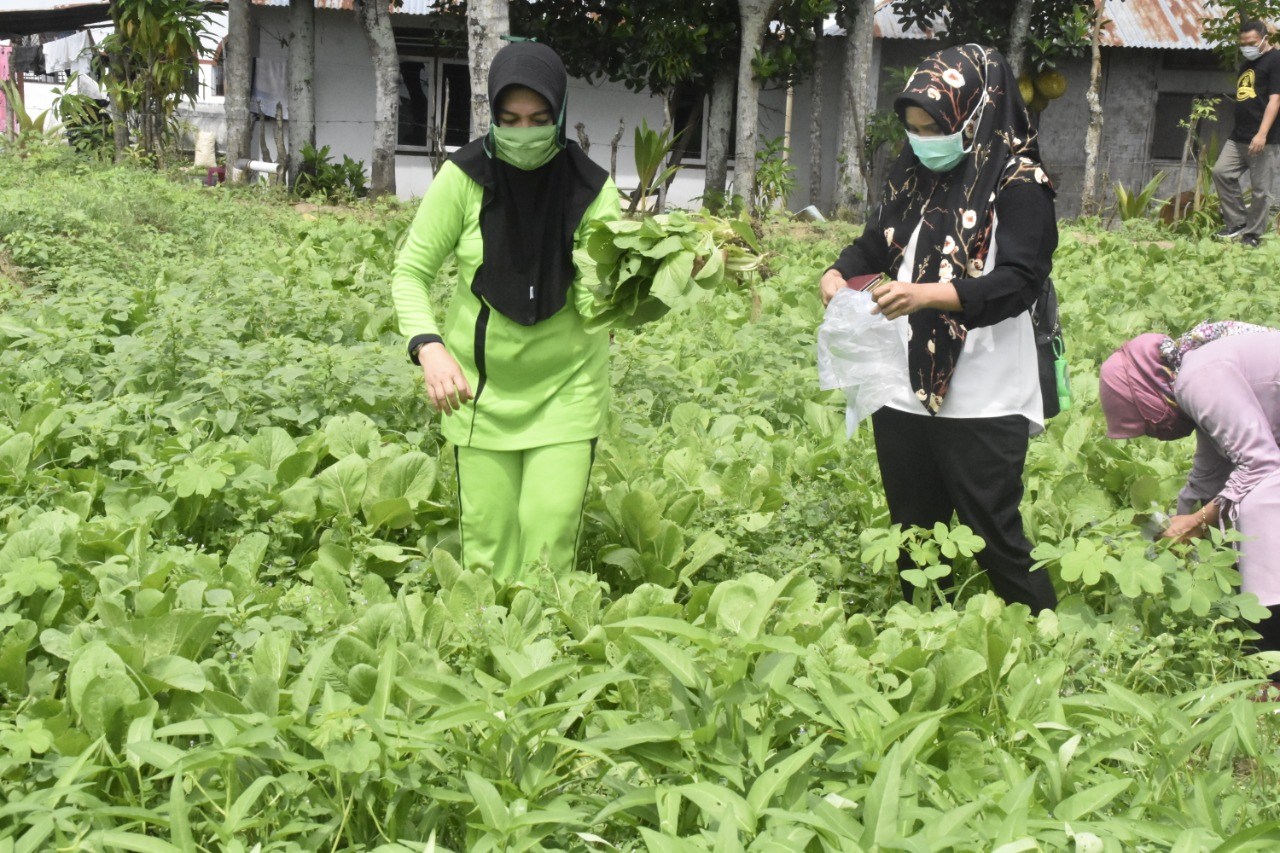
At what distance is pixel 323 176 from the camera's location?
16.0 m

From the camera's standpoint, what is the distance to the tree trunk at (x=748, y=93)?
1367cm

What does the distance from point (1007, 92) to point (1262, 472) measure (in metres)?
1.26

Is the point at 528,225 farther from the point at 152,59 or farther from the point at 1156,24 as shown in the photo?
the point at 1156,24

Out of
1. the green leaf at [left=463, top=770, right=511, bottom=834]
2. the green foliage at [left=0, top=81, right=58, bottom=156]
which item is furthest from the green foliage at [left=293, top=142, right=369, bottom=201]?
the green leaf at [left=463, top=770, right=511, bottom=834]

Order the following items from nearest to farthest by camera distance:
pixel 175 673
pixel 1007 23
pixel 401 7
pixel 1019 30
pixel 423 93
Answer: pixel 175 673 < pixel 1019 30 < pixel 401 7 < pixel 1007 23 < pixel 423 93

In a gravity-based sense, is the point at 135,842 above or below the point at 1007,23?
below

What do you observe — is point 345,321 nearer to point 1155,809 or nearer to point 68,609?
point 68,609

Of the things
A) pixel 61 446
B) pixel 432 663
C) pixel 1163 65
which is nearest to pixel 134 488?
pixel 61 446

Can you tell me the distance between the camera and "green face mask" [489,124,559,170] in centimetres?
349

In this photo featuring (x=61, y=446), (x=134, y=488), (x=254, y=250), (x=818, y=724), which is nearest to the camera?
(x=818, y=724)

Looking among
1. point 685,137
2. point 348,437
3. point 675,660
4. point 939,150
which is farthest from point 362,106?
point 675,660

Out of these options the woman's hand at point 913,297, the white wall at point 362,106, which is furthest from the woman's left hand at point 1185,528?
the white wall at point 362,106

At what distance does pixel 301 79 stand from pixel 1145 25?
11.3 m

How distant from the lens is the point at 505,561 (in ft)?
13.1
